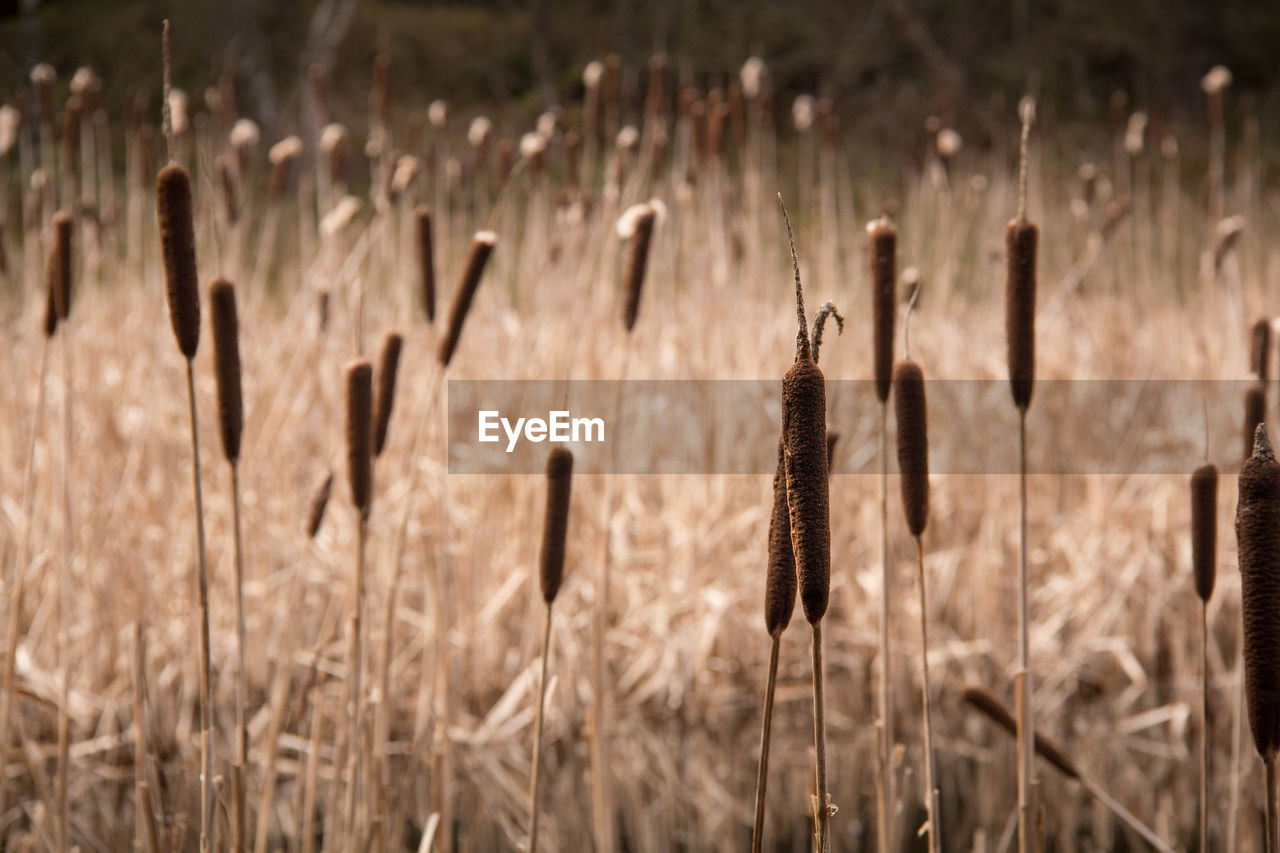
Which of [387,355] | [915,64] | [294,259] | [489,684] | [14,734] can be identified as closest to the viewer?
[387,355]

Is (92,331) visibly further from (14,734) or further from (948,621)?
(948,621)

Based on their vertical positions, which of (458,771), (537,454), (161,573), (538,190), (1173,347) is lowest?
(458,771)

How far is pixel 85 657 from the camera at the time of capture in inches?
72.7

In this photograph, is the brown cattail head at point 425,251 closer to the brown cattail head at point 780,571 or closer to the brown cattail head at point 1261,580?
the brown cattail head at point 780,571

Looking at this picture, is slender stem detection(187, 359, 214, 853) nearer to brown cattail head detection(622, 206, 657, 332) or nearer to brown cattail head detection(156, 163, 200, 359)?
brown cattail head detection(156, 163, 200, 359)

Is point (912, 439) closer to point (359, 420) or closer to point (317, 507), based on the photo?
point (359, 420)

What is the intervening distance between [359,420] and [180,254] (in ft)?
0.61

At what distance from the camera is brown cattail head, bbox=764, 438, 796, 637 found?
0.54 metres

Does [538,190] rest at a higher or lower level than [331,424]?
higher

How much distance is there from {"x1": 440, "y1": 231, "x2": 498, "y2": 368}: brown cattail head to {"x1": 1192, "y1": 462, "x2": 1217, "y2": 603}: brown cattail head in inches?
23.1

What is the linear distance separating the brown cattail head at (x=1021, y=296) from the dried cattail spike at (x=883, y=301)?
3.2 inches

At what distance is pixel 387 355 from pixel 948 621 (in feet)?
5.82

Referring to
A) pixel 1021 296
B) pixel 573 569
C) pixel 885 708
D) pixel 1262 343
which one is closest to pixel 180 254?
pixel 1021 296

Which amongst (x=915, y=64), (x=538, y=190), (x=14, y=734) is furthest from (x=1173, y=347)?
(x=915, y=64)
